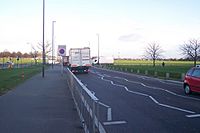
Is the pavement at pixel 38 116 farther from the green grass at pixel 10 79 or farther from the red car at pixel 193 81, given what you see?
the red car at pixel 193 81

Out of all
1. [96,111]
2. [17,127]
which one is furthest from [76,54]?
[96,111]

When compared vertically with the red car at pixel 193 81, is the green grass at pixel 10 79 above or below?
below

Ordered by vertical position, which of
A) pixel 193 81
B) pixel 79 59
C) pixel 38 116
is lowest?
pixel 38 116

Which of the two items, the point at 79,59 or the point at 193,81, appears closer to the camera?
the point at 193,81

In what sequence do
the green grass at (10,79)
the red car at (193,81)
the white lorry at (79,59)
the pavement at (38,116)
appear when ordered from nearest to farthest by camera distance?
the pavement at (38,116), the red car at (193,81), the green grass at (10,79), the white lorry at (79,59)

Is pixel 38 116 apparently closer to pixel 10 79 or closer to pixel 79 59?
pixel 10 79

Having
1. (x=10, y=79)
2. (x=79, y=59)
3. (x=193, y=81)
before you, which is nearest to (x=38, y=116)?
(x=193, y=81)

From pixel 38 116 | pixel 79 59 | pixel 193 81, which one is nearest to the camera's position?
pixel 38 116

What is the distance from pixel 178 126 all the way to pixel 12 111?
5909 millimetres

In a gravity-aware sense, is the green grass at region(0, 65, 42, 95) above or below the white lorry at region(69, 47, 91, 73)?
below

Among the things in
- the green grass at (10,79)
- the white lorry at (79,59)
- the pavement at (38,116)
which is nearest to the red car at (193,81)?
the pavement at (38,116)

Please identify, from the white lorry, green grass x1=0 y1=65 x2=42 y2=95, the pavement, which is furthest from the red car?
the white lorry

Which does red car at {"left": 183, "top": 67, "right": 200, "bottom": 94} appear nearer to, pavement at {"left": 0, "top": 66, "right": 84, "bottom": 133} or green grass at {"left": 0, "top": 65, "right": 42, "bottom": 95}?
pavement at {"left": 0, "top": 66, "right": 84, "bottom": 133}

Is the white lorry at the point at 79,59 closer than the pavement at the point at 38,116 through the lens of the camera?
No
